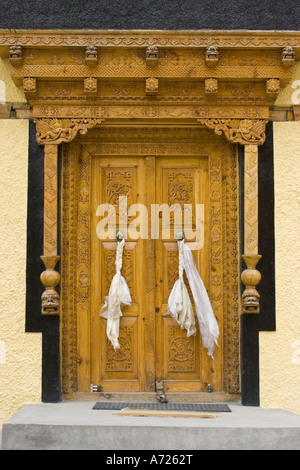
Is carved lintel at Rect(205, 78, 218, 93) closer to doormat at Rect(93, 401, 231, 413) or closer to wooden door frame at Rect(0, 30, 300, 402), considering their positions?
wooden door frame at Rect(0, 30, 300, 402)

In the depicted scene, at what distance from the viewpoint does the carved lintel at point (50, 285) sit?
5.97 metres

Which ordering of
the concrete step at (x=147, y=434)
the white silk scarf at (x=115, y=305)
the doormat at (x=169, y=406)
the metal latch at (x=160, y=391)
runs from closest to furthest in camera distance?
1. the concrete step at (x=147, y=434)
2. the doormat at (x=169, y=406)
3. the metal latch at (x=160, y=391)
4. the white silk scarf at (x=115, y=305)

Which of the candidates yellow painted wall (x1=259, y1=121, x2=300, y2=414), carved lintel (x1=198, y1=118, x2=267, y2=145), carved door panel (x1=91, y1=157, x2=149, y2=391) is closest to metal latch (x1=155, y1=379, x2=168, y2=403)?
carved door panel (x1=91, y1=157, x2=149, y2=391)

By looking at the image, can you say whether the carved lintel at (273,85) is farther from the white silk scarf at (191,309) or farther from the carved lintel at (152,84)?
the white silk scarf at (191,309)

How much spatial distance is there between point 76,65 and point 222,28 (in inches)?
57.6

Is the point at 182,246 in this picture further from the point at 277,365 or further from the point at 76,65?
the point at 76,65

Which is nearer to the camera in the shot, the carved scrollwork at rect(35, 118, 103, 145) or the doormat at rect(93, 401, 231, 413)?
the doormat at rect(93, 401, 231, 413)

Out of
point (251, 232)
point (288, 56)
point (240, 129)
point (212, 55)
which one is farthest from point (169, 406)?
point (288, 56)

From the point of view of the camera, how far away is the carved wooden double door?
6.25 metres

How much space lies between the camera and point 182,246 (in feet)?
20.8

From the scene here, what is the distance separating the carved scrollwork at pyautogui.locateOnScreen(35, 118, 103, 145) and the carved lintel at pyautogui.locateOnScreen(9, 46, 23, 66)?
568 mm

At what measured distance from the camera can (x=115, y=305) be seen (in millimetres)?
6223

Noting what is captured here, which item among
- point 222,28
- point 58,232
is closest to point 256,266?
point 58,232

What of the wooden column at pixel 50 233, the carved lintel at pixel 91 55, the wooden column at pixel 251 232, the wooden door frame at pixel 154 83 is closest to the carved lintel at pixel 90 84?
the wooden door frame at pixel 154 83
